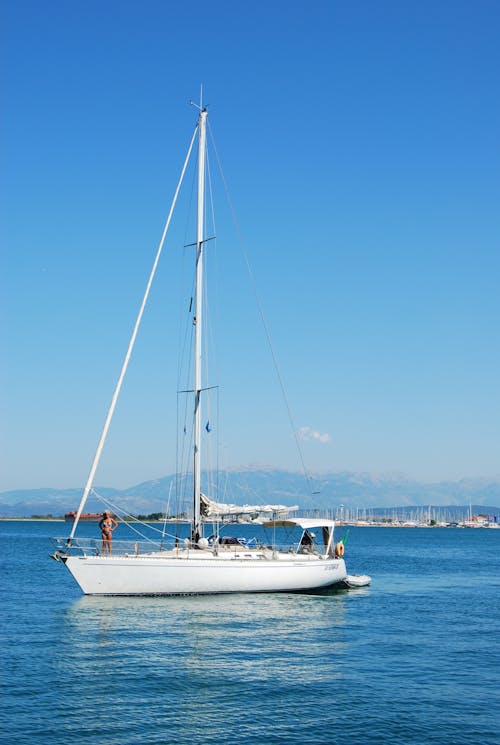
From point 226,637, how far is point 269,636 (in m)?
1.62

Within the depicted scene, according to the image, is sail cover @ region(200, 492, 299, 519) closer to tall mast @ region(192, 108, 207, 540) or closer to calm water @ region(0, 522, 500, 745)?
tall mast @ region(192, 108, 207, 540)

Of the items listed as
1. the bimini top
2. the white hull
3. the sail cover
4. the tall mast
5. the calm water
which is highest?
the tall mast

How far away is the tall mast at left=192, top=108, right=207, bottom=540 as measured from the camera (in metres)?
37.4

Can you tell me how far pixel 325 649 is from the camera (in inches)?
1018

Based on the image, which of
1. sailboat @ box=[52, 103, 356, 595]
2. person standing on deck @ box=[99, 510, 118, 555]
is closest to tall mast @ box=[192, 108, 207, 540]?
sailboat @ box=[52, 103, 356, 595]

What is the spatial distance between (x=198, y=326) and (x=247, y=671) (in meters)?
19.7

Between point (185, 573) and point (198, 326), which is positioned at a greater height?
point (198, 326)

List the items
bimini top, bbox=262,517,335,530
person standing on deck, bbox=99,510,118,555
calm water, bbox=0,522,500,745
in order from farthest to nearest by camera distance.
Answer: bimini top, bbox=262,517,335,530 < person standing on deck, bbox=99,510,118,555 < calm water, bbox=0,522,500,745

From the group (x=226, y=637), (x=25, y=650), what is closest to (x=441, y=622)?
(x=226, y=637)

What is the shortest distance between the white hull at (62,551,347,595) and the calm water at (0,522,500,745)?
0.60 m

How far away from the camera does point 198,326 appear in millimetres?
38656

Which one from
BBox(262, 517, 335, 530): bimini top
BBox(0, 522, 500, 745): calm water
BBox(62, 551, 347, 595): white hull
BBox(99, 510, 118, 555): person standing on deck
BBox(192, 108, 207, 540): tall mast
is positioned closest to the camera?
BBox(0, 522, 500, 745): calm water

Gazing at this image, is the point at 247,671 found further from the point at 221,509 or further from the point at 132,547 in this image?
the point at 221,509

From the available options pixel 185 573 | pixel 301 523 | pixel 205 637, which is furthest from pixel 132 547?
pixel 301 523
